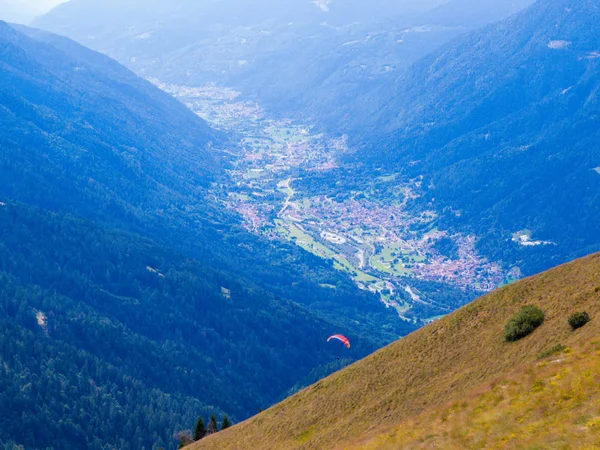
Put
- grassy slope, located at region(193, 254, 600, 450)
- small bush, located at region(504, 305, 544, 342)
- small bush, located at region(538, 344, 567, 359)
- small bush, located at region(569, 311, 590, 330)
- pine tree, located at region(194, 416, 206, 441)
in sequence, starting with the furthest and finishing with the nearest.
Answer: pine tree, located at region(194, 416, 206, 441) < small bush, located at region(504, 305, 544, 342) < small bush, located at region(569, 311, 590, 330) < small bush, located at region(538, 344, 567, 359) < grassy slope, located at region(193, 254, 600, 450)

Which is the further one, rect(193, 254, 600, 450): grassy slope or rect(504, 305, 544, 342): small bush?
rect(504, 305, 544, 342): small bush

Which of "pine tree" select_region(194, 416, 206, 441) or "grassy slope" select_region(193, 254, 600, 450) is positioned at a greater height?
"pine tree" select_region(194, 416, 206, 441)

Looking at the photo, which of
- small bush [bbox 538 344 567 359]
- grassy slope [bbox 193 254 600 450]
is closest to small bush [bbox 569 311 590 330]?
grassy slope [bbox 193 254 600 450]

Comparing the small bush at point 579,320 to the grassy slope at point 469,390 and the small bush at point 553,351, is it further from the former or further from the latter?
the small bush at point 553,351

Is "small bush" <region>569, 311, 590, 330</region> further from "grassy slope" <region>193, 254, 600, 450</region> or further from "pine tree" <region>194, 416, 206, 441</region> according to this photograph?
"pine tree" <region>194, 416, 206, 441</region>

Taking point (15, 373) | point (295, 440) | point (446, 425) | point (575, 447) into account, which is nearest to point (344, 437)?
point (295, 440)

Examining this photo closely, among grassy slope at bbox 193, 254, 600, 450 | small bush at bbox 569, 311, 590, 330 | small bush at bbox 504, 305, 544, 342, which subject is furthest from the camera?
small bush at bbox 504, 305, 544, 342

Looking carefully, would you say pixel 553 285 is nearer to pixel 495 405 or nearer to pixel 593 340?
pixel 593 340

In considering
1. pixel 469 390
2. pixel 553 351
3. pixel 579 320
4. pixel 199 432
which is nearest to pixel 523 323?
pixel 579 320
